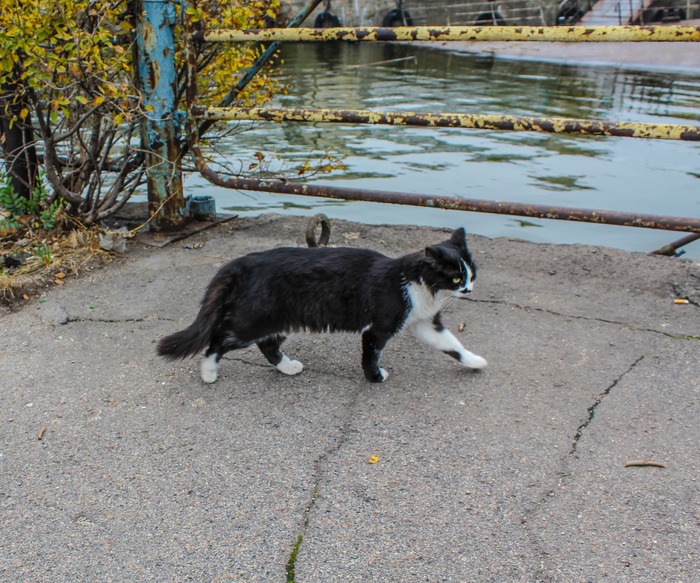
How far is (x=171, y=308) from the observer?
3.89 meters

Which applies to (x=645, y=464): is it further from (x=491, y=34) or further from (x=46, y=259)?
(x=46, y=259)

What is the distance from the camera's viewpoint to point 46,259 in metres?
4.32

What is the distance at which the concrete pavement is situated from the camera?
2215 mm

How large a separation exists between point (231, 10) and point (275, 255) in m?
2.05

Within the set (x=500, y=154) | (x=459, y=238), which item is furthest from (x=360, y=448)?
(x=500, y=154)

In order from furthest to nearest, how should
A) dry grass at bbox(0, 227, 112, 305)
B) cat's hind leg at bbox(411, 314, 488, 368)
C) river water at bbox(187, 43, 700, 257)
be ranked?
river water at bbox(187, 43, 700, 257), dry grass at bbox(0, 227, 112, 305), cat's hind leg at bbox(411, 314, 488, 368)

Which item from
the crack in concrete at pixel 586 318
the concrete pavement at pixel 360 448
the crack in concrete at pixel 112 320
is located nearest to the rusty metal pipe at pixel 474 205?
the concrete pavement at pixel 360 448

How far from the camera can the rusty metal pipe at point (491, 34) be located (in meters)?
3.53

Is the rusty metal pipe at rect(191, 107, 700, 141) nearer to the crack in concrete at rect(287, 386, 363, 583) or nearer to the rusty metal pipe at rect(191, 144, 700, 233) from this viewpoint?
the rusty metal pipe at rect(191, 144, 700, 233)

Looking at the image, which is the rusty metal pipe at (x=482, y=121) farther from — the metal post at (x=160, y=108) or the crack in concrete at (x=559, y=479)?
the crack in concrete at (x=559, y=479)

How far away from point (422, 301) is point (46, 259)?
2.44m

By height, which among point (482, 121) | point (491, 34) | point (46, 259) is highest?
point (491, 34)

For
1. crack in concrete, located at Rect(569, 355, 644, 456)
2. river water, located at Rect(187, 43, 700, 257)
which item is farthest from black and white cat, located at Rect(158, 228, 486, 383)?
river water, located at Rect(187, 43, 700, 257)

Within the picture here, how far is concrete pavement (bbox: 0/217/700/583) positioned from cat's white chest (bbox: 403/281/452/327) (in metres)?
0.28
